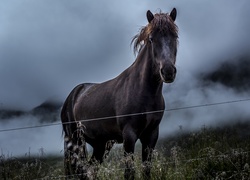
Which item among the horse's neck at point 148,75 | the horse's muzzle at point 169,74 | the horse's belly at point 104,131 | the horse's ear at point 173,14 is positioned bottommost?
the horse's belly at point 104,131

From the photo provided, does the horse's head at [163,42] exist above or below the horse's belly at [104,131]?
above

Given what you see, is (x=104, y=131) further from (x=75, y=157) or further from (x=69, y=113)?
(x=69, y=113)

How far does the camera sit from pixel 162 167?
5.93 metres

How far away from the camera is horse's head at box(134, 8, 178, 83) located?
20.7 ft

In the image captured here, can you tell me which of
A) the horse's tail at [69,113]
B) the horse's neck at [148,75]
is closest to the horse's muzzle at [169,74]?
the horse's neck at [148,75]

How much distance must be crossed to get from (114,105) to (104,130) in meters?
0.51

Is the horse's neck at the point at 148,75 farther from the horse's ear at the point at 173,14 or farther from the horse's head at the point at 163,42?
the horse's ear at the point at 173,14

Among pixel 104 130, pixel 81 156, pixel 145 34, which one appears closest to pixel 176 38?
pixel 145 34

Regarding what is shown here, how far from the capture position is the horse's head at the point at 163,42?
6.32 m

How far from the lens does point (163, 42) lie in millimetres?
6750

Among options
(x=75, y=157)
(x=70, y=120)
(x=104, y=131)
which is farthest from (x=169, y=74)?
(x=70, y=120)

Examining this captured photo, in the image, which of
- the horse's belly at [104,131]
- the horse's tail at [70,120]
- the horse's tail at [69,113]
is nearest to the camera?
the horse's belly at [104,131]

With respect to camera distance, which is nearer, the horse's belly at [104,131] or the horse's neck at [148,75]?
the horse's neck at [148,75]

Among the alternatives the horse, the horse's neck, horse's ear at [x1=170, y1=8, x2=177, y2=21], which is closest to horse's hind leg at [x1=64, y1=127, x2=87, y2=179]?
the horse
